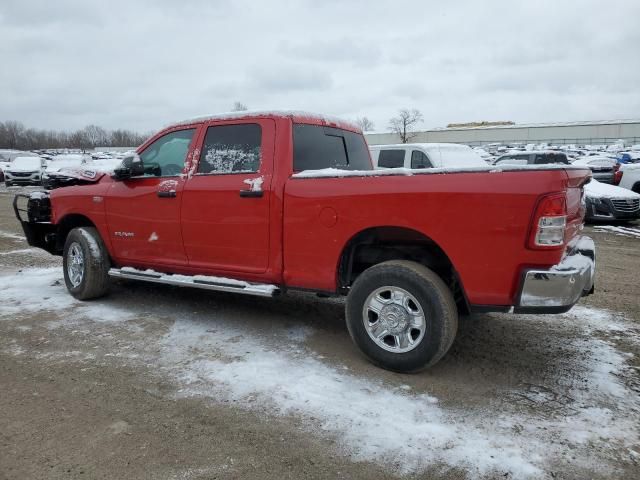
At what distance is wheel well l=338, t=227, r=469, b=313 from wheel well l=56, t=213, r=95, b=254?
10.6ft

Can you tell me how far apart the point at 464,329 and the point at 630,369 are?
1.34 m

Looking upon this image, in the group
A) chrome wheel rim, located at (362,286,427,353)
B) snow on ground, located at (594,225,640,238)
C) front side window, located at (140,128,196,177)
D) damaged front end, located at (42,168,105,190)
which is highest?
front side window, located at (140,128,196,177)

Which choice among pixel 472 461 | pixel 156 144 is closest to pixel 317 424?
pixel 472 461

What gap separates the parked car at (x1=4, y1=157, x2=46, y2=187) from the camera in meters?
23.6

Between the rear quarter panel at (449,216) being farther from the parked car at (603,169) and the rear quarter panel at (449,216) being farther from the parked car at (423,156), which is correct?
the parked car at (603,169)

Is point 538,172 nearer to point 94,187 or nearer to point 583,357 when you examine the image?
point 583,357

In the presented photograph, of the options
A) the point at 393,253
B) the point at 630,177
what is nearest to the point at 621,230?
the point at 630,177

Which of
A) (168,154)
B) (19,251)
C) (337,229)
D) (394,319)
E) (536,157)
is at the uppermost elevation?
(536,157)

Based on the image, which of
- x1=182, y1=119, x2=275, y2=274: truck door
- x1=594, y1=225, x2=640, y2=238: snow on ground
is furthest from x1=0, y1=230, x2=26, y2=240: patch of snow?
x1=594, y1=225, x2=640, y2=238: snow on ground

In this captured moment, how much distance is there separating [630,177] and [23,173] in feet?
80.7

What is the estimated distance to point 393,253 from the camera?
3.96m

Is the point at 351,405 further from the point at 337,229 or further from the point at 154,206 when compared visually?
the point at 154,206

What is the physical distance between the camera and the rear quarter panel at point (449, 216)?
3.10 m

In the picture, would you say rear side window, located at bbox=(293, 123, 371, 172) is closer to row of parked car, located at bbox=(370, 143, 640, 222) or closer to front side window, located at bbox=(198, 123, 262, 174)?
front side window, located at bbox=(198, 123, 262, 174)
